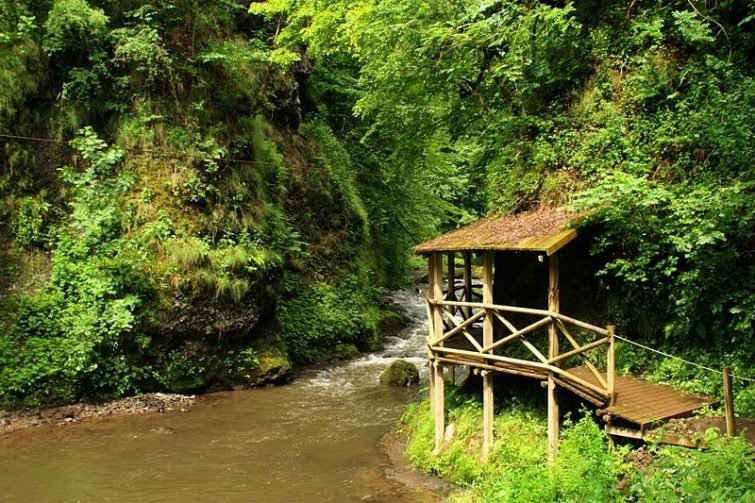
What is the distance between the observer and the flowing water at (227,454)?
9438mm

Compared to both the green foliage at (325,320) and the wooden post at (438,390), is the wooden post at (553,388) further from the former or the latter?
the green foliage at (325,320)

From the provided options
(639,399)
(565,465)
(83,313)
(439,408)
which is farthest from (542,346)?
(83,313)

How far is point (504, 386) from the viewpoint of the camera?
10766mm

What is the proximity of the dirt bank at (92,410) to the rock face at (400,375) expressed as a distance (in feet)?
17.0

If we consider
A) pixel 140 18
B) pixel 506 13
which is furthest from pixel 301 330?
pixel 506 13

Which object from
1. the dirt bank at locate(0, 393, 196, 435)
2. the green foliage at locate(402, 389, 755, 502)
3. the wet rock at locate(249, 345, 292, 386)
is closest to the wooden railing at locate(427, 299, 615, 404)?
the green foliage at locate(402, 389, 755, 502)

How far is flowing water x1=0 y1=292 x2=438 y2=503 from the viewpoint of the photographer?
9438 mm

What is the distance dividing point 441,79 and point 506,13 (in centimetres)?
236

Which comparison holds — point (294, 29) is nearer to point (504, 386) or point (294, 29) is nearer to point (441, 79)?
point (441, 79)

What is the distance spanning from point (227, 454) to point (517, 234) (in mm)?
6822

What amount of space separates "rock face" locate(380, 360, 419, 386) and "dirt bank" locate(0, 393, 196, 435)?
5.18 m

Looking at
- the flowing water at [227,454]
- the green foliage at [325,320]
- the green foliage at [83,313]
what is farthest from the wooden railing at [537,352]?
the green foliage at [325,320]

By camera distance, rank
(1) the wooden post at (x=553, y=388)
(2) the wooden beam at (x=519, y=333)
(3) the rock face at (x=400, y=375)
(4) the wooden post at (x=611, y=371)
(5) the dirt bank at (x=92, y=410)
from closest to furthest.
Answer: (4) the wooden post at (x=611, y=371), (1) the wooden post at (x=553, y=388), (2) the wooden beam at (x=519, y=333), (5) the dirt bank at (x=92, y=410), (3) the rock face at (x=400, y=375)

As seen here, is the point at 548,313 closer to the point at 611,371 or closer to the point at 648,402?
the point at 611,371
